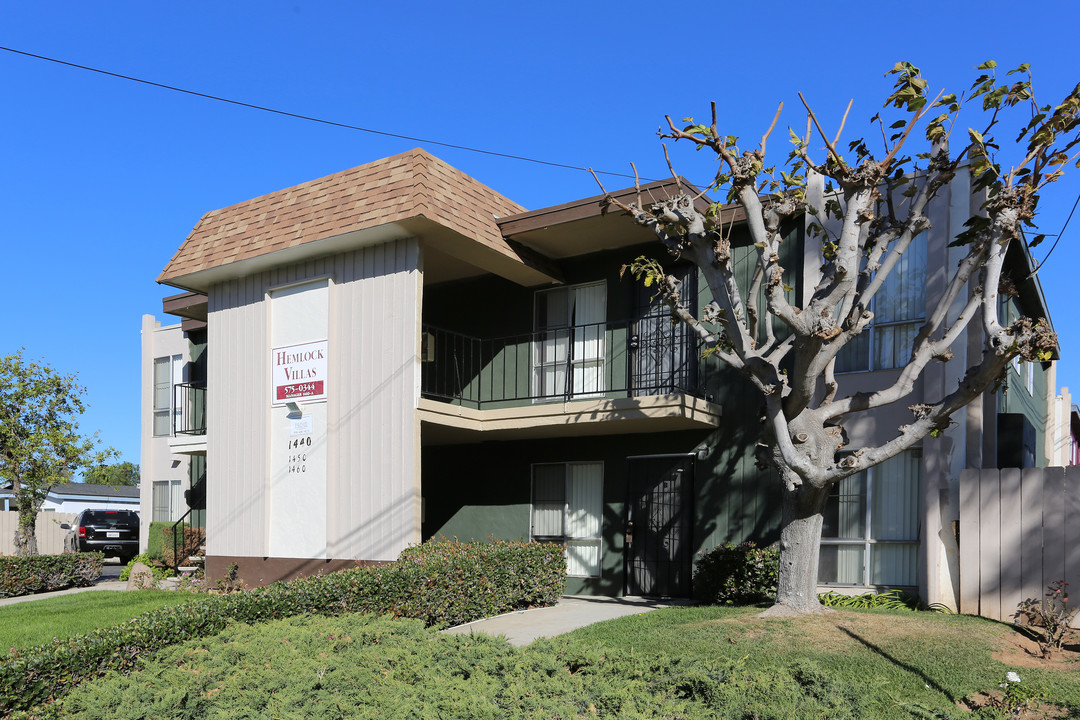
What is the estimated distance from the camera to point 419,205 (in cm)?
1241

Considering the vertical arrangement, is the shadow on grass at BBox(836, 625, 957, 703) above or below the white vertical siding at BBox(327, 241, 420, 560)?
below

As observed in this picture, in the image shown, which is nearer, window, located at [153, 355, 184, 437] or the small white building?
window, located at [153, 355, 184, 437]

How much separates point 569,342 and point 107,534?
16.5 metres

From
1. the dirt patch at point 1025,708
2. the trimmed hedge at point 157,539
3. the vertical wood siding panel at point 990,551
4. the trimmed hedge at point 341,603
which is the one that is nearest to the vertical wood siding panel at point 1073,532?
the vertical wood siding panel at point 990,551

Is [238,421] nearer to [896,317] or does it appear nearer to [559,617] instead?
[559,617]

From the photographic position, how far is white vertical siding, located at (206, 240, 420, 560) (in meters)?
12.8

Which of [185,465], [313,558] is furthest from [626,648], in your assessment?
[185,465]

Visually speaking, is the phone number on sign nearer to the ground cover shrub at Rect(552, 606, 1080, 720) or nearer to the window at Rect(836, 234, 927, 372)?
the ground cover shrub at Rect(552, 606, 1080, 720)

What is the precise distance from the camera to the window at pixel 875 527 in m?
11.6

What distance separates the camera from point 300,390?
14.1 m

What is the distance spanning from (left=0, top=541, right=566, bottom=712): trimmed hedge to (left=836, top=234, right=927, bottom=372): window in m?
5.26

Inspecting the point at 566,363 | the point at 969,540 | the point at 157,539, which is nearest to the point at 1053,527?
the point at 969,540

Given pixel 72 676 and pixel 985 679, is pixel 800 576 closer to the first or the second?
pixel 985 679

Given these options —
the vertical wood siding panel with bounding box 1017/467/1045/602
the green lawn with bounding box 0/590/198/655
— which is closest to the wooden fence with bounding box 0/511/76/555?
the green lawn with bounding box 0/590/198/655
